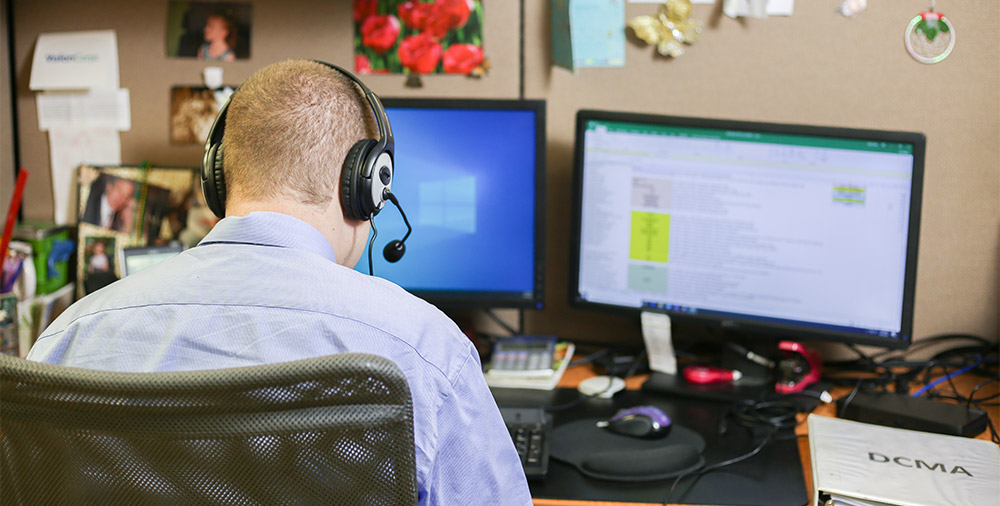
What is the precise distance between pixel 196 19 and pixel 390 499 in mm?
1184

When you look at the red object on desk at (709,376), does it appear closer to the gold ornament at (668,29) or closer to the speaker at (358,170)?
the gold ornament at (668,29)

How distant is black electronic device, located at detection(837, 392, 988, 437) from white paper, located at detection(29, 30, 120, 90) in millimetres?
1371

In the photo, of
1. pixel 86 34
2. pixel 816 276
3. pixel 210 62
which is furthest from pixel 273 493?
pixel 86 34

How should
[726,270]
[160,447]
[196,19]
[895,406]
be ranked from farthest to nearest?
1. [196,19]
2. [726,270]
3. [895,406]
4. [160,447]

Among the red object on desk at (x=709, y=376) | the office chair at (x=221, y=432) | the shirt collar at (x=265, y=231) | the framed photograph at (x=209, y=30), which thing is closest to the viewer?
the office chair at (x=221, y=432)

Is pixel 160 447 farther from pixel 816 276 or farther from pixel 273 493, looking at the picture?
pixel 816 276

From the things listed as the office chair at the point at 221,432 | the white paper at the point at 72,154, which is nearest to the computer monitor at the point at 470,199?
the white paper at the point at 72,154

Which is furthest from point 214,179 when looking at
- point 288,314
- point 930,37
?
point 930,37

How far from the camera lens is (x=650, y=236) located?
138 cm

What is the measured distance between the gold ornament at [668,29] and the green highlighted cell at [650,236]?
0.29 metres

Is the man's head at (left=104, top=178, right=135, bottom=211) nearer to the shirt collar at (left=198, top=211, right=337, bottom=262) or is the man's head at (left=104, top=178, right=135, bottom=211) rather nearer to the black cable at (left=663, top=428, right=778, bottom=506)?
the shirt collar at (left=198, top=211, right=337, bottom=262)

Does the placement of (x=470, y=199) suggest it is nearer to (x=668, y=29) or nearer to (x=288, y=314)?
(x=668, y=29)

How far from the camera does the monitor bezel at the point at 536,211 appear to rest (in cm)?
139

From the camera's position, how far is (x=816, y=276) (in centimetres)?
130
